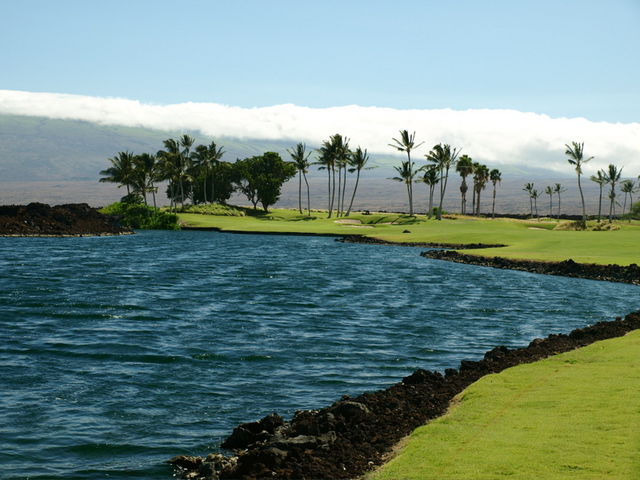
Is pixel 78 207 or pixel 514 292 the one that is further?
pixel 78 207

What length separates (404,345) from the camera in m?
24.4

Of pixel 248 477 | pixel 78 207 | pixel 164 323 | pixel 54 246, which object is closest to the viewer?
pixel 248 477

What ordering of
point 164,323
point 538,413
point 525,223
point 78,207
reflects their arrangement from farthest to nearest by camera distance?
point 525,223, point 78,207, point 164,323, point 538,413

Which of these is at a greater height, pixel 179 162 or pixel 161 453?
pixel 179 162

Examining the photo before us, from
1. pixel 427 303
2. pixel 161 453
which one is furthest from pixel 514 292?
pixel 161 453

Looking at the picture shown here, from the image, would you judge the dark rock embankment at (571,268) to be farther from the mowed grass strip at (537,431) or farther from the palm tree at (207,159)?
the palm tree at (207,159)

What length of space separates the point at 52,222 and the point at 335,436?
321ft

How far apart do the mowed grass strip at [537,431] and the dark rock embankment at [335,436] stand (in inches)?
23.7

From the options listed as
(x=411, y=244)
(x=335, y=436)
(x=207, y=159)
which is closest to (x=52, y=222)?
(x=411, y=244)

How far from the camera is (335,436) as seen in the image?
43.2 ft

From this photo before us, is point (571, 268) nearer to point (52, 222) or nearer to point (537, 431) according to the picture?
point (537, 431)

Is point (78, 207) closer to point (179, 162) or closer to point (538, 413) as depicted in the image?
point (179, 162)

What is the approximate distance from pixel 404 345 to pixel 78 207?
9977cm

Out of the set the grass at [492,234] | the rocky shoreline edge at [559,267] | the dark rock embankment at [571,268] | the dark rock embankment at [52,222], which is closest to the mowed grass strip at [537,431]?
the dark rock embankment at [571,268]
